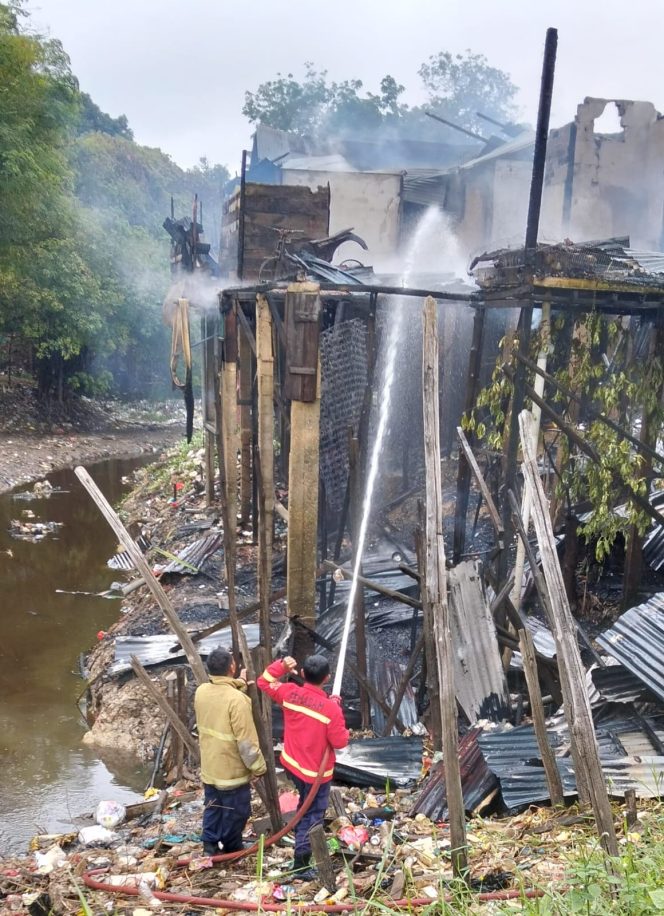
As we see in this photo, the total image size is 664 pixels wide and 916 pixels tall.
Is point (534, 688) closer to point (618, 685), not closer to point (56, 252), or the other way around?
point (618, 685)

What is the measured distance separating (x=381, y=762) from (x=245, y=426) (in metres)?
6.21

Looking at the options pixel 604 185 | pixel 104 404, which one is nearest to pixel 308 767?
pixel 604 185

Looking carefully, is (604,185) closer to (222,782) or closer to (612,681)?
(612,681)

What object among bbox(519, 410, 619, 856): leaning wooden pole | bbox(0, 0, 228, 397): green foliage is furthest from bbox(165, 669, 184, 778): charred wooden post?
bbox(0, 0, 228, 397): green foliage

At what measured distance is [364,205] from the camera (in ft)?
71.5

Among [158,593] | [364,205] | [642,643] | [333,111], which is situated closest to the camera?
[158,593]

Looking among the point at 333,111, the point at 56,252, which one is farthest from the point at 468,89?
the point at 56,252

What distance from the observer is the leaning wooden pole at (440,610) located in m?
2.92

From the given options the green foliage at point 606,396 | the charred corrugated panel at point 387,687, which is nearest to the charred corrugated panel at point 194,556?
the charred corrugated panel at point 387,687

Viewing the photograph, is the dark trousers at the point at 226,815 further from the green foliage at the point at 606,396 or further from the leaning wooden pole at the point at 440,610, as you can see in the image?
the green foliage at the point at 606,396

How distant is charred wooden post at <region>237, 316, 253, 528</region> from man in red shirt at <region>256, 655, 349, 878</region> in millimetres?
5629

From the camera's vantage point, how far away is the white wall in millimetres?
21422

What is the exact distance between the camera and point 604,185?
1914cm

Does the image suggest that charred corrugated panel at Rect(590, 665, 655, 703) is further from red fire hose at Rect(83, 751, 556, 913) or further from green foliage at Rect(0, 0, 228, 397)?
green foliage at Rect(0, 0, 228, 397)
